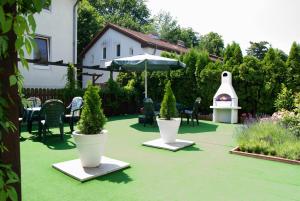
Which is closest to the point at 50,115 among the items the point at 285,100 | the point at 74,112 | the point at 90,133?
the point at 74,112

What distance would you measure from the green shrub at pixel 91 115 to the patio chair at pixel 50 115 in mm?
2572

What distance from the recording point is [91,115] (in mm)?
4230

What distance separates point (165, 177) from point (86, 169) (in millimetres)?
1317

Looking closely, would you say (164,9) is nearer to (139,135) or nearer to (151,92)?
(151,92)

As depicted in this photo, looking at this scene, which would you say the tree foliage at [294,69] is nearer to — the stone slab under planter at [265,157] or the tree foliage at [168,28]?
the stone slab under planter at [265,157]

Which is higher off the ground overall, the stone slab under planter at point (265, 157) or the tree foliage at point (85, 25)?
the tree foliage at point (85, 25)

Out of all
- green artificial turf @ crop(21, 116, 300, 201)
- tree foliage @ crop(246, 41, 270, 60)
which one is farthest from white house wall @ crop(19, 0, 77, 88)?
tree foliage @ crop(246, 41, 270, 60)

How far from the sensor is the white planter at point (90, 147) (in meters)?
4.11

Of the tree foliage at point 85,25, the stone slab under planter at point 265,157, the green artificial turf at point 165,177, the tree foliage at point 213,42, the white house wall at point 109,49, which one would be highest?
the tree foliage at point 213,42

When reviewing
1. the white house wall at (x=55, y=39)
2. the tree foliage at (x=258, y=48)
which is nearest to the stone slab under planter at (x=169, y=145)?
the white house wall at (x=55, y=39)

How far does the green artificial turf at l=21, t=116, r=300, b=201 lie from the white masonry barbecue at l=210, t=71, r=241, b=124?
451 cm

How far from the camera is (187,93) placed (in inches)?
489

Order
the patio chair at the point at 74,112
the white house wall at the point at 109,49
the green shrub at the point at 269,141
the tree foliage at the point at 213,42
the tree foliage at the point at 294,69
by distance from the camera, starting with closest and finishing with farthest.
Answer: the green shrub at the point at 269,141
the patio chair at the point at 74,112
the tree foliage at the point at 294,69
the white house wall at the point at 109,49
the tree foliage at the point at 213,42

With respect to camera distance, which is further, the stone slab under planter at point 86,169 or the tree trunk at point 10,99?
the stone slab under planter at point 86,169
